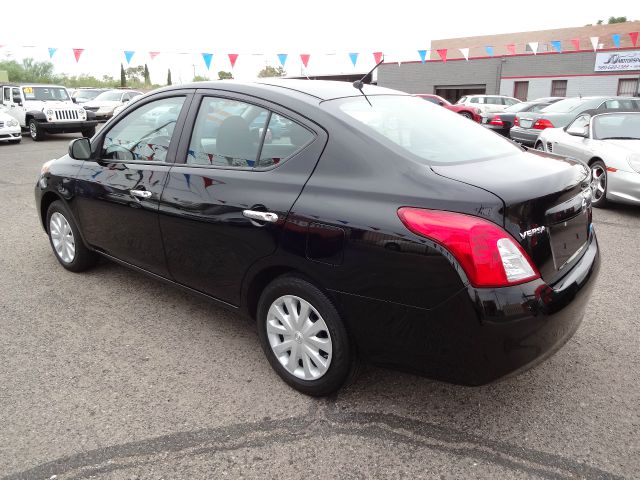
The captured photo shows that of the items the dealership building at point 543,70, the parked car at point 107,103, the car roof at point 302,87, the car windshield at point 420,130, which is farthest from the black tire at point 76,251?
the dealership building at point 543,70

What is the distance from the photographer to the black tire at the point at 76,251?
4.44m

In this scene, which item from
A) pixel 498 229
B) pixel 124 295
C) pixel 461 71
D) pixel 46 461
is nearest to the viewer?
pixel 498 229

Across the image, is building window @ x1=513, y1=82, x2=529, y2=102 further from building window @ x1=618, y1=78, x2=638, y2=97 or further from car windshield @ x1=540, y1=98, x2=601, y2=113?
car windshield @ x1=540, y1=98, x2=601, y2=113

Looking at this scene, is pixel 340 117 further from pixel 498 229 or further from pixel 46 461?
pixel 46 461

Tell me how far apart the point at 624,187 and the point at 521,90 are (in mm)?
33388

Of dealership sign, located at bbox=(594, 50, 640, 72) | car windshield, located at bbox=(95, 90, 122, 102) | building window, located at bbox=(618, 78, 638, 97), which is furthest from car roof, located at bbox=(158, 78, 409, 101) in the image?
dealership sign, located at bbox=(594, 50, 640, 72)

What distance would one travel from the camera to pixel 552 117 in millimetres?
11523

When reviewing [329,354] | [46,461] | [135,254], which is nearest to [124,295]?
[135,254]

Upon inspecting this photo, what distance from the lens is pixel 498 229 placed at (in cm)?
223

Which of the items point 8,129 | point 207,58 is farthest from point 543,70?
point 8,129

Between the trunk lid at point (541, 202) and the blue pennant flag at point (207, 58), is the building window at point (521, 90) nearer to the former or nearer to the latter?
the blue pennant flag at point (207, 58)

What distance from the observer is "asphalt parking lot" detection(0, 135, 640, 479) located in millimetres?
2377

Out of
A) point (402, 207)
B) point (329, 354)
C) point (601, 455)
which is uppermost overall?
point (402, 207)

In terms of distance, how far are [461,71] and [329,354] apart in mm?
40275
